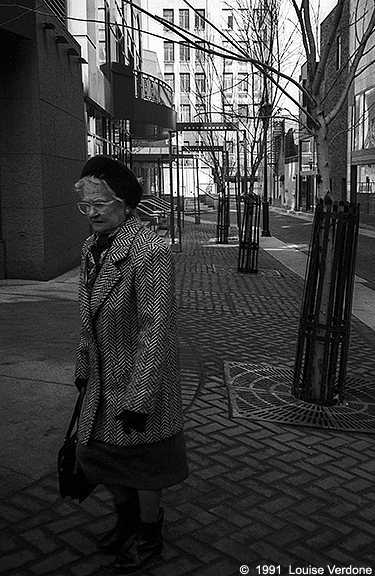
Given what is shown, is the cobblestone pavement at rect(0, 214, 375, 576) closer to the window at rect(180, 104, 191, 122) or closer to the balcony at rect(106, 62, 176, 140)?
the balcony at rect(106, 62, 176, 140)

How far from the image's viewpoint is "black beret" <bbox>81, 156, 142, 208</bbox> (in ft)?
10.8

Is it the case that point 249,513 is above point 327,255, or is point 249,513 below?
below

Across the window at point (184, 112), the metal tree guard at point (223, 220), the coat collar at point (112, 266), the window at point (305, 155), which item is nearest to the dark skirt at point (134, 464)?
the coat collar at point (112, 266)

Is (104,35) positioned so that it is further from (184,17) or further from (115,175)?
(184,17)

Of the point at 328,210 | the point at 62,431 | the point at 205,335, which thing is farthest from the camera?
the point at 205,335

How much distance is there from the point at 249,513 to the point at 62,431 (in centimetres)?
169

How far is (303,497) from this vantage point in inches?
167

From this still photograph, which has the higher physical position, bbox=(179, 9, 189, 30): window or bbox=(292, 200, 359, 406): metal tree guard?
bbox=(179, 9, 189, 30): window

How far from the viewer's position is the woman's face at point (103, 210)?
3289 millimetres

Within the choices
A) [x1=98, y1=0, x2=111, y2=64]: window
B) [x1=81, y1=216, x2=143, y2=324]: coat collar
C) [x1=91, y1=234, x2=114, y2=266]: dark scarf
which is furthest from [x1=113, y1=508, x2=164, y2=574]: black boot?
[x1=98, y1=0, x2=111, y2=64]: window

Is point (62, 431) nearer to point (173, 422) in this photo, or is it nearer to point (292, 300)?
point (173, 422)

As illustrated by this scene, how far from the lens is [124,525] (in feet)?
11.4

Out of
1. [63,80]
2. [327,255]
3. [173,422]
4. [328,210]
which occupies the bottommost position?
[173,422]

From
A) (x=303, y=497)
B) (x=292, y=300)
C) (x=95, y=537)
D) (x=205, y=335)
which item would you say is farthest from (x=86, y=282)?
(x=292, y=300)
